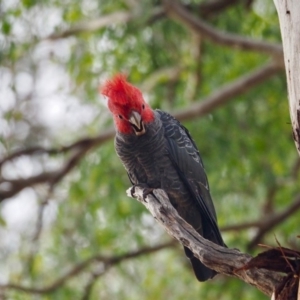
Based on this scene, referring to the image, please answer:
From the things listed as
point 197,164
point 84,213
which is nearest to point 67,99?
point 84,213

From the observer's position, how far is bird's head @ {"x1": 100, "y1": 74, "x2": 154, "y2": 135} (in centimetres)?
487

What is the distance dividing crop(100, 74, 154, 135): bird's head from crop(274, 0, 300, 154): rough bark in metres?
1.32

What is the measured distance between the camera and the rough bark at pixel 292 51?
12.1ft

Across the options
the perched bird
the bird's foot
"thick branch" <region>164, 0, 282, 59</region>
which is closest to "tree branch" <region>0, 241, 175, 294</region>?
"thick branch" <region>164, 0, 282, 59</region>

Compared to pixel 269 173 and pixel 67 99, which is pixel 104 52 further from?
pixel 269 173

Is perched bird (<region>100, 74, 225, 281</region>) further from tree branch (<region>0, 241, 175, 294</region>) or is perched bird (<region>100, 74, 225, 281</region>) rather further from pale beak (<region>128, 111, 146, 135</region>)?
tree branch (<region>0, 241, 175, 294</region>)

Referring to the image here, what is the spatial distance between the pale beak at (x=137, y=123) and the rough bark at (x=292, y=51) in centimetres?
136

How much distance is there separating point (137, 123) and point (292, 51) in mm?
1471

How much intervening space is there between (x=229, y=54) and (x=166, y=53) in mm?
911

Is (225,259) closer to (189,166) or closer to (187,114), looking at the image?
(189,166)

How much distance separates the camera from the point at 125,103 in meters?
4.86

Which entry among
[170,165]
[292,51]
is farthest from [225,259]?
[170,165]

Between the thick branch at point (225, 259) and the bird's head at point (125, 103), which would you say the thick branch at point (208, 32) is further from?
the thick branch at point (225, 259)

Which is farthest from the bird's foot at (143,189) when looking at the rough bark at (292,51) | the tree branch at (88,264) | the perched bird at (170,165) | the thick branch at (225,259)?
the tree branch at (88,264)
